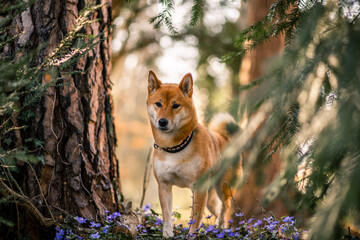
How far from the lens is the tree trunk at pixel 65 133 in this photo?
265 centimetres

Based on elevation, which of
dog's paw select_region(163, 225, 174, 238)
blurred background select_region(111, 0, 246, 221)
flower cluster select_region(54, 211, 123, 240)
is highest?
blurred background select_region(111, 0, 246, 221)

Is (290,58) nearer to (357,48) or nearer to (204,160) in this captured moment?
(357,48)

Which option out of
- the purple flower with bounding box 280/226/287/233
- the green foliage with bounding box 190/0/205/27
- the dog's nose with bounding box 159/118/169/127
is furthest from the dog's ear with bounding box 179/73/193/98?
the purple flower with bounding box 280/226/287/233

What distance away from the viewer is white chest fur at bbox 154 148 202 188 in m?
3.29

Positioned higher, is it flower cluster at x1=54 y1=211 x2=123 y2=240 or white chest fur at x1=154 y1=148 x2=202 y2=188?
white chest fur at x1=154 y1=148 x2=202 y2=188

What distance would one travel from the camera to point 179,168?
3.30 metres

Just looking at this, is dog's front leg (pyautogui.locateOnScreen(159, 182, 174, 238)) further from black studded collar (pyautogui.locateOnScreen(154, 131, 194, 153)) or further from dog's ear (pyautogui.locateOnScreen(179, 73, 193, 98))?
dog's ear (pyautogui.locateOnScreen(179, 73, 193, 98))

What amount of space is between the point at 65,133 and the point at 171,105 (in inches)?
45.6

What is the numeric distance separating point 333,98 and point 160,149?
79.7 inches

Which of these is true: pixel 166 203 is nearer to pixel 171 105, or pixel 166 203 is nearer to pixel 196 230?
pixel 196 230

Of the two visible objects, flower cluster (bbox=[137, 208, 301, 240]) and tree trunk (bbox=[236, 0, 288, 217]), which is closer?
flower cluster (bbox=[137, 208, 301, 240])

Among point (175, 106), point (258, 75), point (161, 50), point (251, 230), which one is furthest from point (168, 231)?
point (161, 50)

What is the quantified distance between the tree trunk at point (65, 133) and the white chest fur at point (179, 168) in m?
0.53

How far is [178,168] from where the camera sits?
3.30 meters
